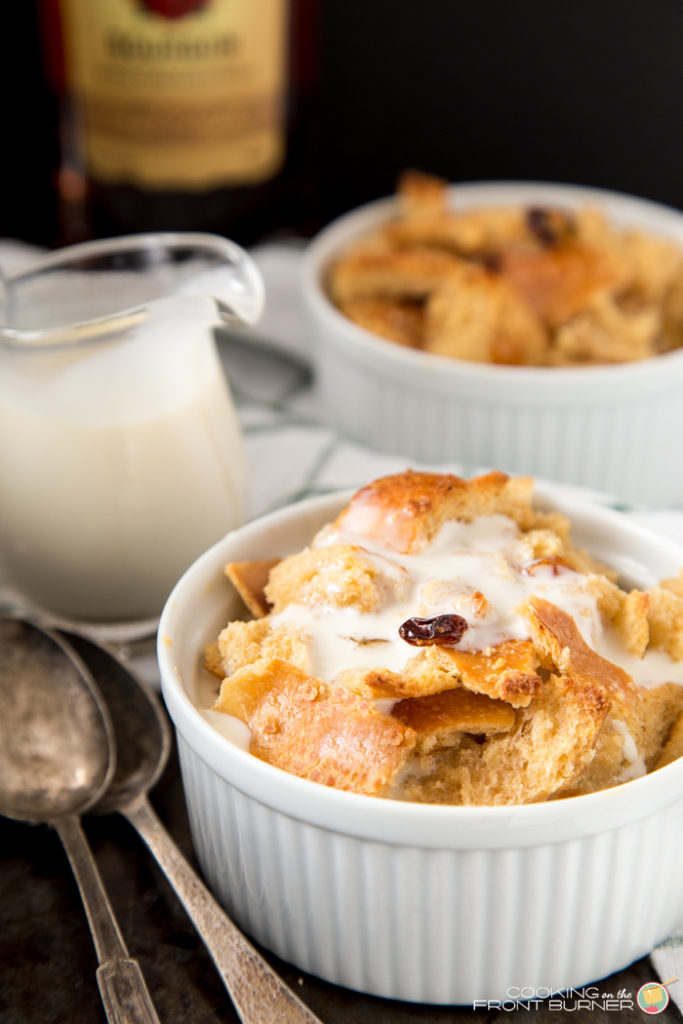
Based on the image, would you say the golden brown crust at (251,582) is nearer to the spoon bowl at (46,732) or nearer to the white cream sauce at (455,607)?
the white cream sauce at (455,607)

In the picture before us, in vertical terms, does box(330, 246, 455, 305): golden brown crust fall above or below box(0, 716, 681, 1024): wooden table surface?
above

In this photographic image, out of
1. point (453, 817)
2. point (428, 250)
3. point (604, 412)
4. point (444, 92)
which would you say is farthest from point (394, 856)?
point (444, 92)

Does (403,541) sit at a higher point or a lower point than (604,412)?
higher

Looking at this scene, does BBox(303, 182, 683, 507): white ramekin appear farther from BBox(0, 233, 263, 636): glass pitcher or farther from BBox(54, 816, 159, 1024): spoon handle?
BBox(54, 816, 159, 1024): spoon handle

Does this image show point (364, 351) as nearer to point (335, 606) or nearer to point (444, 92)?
point (335, 606)

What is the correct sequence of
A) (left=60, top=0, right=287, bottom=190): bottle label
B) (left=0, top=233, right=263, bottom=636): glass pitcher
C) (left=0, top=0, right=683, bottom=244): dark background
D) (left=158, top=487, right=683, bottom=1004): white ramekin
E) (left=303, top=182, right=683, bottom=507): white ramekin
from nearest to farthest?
(left=158, top=487, right=683, bottom=1004): white ramekin → (left=0, top=233, right=263, bottom=636): glass pitcher → (left=303, top=182, right=683, bottom=507): white ramekin → (left=60, top=0, right=287, bottom=190): bottle label → (left=0, top=0, right=683, bottom=244): dark background

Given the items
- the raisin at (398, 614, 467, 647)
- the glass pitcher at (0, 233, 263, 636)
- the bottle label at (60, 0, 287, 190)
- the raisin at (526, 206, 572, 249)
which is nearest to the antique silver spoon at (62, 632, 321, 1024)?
the glass pitcher at (0, 233, 263, 636)

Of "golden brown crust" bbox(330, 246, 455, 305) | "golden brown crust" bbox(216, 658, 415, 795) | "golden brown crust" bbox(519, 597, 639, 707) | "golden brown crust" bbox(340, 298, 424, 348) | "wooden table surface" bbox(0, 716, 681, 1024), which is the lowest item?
"wooden table surface" bbox(0, 716, 681, 1024)
